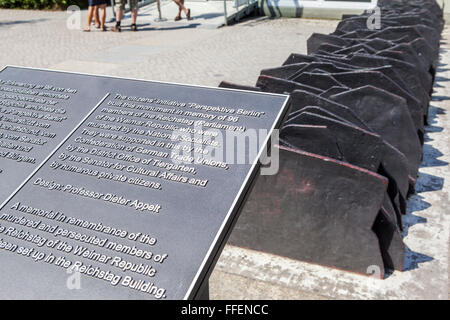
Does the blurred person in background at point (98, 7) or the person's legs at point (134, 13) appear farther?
the person's legs at point (134, 13)

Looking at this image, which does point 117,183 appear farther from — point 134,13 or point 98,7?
point 98,7

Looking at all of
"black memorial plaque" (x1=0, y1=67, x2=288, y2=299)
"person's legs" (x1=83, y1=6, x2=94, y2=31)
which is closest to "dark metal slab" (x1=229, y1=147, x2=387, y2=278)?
"black memorial plaque" (x1=0, y1=67, x2=288, y2=299)

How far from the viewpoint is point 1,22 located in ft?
47.7

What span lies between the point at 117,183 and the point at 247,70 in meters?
6.90

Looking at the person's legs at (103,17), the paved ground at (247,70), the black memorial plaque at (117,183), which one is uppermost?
the black memorial plaque at (117,183)

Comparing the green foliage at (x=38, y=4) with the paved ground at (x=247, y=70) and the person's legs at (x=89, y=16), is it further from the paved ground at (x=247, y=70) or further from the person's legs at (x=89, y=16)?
the person's legs at (x=89, y=16)

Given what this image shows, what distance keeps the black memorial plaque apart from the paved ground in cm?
128

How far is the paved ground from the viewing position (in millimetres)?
3422

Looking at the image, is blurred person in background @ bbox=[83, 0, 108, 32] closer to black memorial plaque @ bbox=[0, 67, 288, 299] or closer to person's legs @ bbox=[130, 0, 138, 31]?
person's legs @ bbox=[130, 0, 138, 31]

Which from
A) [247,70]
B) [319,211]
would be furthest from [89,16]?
[319,211]

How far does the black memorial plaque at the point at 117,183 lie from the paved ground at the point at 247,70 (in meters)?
1.28

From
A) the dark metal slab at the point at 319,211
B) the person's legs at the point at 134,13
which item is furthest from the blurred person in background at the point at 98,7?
the dark metal slab at the point at 319,211

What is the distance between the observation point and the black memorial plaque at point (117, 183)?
2086 mm
